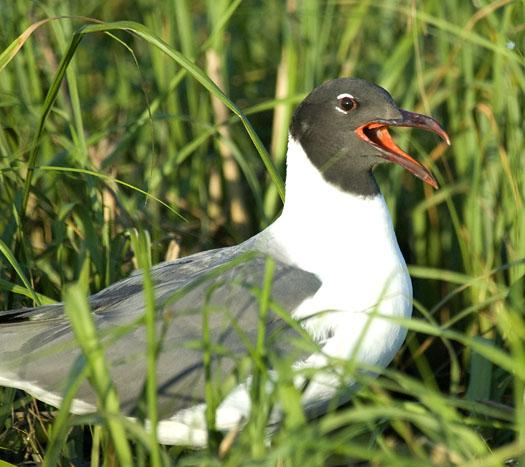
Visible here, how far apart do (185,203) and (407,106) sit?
1115 millimetres

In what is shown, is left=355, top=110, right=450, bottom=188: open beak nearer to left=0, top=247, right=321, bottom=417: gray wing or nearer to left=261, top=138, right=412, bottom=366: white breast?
left=261, top=138, right=412, bottom=366: white breast

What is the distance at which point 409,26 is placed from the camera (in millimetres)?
5055

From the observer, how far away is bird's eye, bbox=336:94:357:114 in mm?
3900

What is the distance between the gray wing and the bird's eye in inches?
24.6

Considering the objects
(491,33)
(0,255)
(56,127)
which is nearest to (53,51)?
(56,127)

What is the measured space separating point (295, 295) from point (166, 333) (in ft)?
1.42

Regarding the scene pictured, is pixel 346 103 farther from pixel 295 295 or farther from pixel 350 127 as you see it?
pixel 295 295

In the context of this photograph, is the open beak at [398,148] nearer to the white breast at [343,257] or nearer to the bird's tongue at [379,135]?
the bird's tongue at [379,135]

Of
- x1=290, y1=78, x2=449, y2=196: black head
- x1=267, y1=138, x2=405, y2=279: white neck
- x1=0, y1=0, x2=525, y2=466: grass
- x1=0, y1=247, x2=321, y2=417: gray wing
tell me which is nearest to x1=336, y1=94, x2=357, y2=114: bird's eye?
x1=290, y1=78, x2=449, y2=196: black head

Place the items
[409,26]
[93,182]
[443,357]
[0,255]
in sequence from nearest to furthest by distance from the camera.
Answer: [0,255]
[93,182]
[443,357]
[409,26]

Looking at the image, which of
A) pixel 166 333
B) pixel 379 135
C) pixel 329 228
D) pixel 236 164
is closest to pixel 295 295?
pixel 329 228

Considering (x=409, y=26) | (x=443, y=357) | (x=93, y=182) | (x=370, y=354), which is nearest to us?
(x=370, y=354)

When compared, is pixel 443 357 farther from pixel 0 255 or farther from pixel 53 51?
pixel 53 51

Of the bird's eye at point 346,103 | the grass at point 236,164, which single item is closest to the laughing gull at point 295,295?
the bird's eye at point 346,103
